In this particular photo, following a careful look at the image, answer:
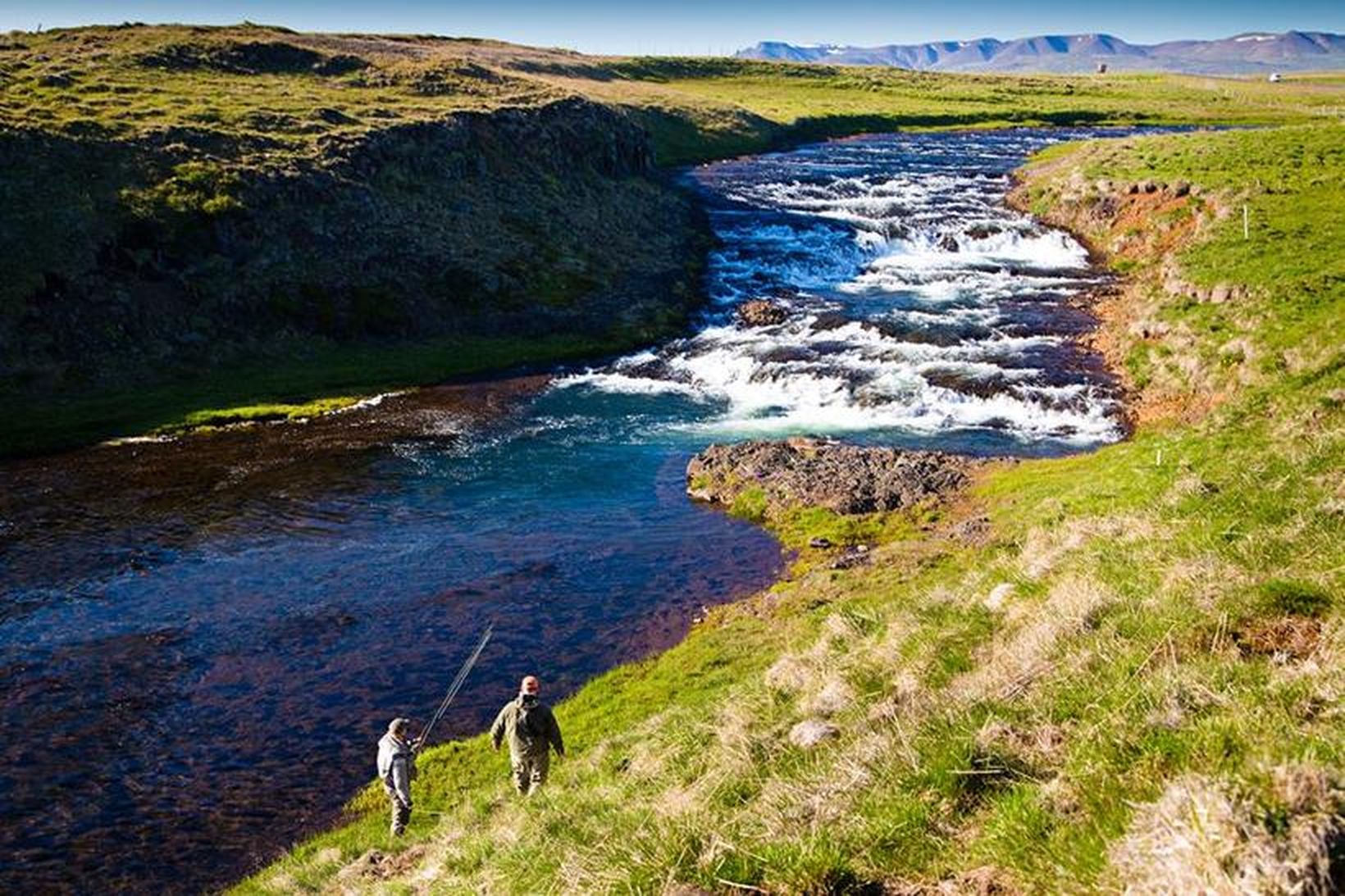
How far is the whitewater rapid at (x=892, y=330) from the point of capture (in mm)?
42312

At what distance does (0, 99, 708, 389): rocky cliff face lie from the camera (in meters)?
50.2

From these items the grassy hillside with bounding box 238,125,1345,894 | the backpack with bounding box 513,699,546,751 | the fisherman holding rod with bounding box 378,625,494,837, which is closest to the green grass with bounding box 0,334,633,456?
the grassy hillside with bounding box 238,125,1345,894

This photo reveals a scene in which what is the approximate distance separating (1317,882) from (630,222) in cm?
7714

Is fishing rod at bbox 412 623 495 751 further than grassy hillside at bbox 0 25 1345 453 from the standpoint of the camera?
No

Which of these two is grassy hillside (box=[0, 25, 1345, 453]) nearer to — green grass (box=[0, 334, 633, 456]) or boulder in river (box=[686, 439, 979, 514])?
green grass (box=[0, 334, 633, 456])

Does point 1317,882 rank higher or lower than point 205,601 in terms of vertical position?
higher

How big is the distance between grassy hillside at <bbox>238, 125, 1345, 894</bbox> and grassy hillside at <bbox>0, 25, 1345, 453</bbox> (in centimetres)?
3305

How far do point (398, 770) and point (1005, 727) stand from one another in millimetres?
12139

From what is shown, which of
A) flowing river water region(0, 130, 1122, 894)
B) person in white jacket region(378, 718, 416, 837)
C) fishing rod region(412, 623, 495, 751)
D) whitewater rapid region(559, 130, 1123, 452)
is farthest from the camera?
whitewater rapid region(559, 130, 1123, 452)

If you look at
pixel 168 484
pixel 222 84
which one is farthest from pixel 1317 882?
pixel 222 84

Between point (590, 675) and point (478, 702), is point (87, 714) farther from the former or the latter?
point (590, 675)

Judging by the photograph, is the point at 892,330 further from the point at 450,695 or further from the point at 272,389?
the point at 450,695

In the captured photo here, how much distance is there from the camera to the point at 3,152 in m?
55.2

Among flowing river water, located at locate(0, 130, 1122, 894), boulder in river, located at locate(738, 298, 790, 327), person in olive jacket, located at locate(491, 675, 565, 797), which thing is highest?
boulder in river, located at locate(738, 298, 790, 327)
